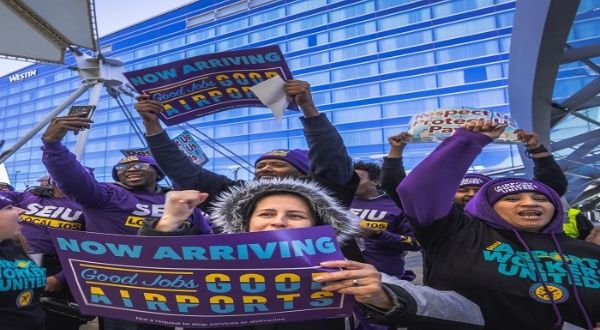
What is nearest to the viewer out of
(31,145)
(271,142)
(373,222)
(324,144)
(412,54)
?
(324,144)

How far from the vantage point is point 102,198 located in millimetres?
2824

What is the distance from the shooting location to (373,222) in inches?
138

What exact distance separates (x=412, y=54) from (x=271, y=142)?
46.5 feet

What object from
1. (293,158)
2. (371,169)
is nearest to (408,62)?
(371,169)

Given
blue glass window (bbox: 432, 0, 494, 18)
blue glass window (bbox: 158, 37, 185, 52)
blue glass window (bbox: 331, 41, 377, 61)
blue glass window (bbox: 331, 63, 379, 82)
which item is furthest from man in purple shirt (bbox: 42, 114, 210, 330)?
blue glass window (bbox: 158, 37, 185, 52)

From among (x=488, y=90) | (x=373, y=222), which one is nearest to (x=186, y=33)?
(x=488, y=90)

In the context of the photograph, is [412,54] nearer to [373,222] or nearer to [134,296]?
[373,222]

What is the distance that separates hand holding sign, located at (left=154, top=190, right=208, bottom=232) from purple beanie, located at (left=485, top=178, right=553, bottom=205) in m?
1.41

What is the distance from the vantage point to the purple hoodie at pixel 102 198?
2508 mm

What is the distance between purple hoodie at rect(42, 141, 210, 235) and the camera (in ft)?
8.23

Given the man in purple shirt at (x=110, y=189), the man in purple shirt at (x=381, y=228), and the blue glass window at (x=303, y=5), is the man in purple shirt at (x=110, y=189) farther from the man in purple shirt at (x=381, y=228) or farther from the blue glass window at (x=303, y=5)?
the blue glass window at (x=303, y=5)

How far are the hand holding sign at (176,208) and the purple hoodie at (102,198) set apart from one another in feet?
3.75

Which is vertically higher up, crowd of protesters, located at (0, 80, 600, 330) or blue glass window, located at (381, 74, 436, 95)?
blue glass window, located at (381, 74, 436, 95)

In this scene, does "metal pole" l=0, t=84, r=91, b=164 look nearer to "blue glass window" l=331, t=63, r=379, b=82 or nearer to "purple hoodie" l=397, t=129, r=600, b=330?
"purple hoodie" l=397, t=129, r=600, b=330
